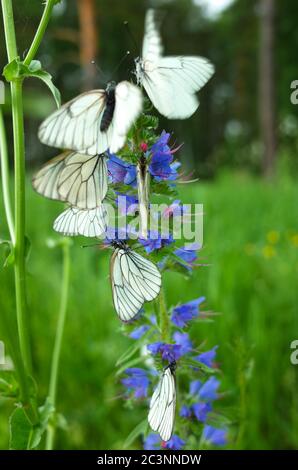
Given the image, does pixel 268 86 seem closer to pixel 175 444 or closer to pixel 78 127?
pixel 175 444

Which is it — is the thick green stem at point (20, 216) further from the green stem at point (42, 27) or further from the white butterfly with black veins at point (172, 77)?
the white butterfly with black veins at point (172, 77)

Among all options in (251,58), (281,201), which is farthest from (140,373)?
(251,58)

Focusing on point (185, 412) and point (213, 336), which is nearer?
point (185, 412)

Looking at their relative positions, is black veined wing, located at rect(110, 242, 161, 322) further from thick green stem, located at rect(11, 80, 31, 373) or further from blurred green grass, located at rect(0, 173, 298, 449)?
blurred green grass, located at rect(0, 173, 298, 449)

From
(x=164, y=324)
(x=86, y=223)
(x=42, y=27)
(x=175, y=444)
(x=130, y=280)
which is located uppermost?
(x=42, y=27)

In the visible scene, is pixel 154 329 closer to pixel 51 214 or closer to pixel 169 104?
pixel 169 104

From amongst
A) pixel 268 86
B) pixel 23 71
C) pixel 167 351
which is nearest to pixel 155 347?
pixel 167 351

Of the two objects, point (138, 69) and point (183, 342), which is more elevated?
point (138, 69)

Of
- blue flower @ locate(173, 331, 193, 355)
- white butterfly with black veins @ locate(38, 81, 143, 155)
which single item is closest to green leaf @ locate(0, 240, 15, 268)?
white butterfly with black veins @ locate(38, 81, 143, 155)
